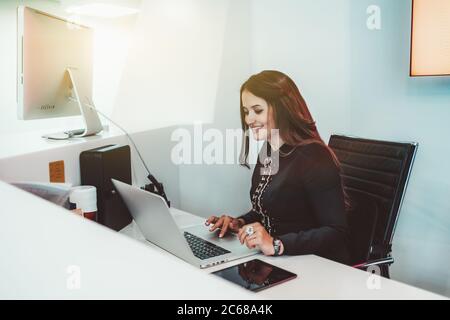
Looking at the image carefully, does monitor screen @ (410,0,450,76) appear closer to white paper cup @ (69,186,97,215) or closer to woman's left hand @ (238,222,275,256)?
woman's left hand @ (238,222,275,256)

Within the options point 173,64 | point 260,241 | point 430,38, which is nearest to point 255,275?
point 260,241

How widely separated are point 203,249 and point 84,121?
3.02ft

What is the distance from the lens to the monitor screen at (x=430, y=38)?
1.97 metres

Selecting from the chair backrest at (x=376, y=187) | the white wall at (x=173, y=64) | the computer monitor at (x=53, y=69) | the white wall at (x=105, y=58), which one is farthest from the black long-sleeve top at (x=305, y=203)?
the white wall at (x=105, y=58)

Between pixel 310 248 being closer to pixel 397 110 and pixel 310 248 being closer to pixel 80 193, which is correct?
pixel 80 193

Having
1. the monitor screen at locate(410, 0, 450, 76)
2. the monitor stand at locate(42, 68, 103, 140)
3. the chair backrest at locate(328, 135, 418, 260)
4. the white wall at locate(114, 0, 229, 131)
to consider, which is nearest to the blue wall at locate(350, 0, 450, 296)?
the monitor screen at locate(410, 0, 450, 76)

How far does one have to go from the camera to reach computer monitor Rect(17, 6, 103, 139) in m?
1.64

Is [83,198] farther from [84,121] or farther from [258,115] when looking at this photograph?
[258,115]

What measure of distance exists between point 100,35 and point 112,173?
Answer: 6.44 feet

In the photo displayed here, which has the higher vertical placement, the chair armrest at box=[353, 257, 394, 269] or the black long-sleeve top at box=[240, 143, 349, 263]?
the black long-sleeve top at box=[240, 143, 349, 263]

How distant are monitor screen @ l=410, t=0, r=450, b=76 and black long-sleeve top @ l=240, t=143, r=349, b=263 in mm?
800

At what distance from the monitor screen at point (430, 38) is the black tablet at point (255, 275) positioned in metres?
1.30
